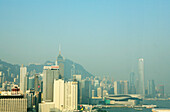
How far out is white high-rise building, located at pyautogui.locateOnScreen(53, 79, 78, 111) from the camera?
60.8 feet

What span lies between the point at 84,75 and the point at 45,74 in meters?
11.9

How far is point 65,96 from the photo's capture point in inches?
743

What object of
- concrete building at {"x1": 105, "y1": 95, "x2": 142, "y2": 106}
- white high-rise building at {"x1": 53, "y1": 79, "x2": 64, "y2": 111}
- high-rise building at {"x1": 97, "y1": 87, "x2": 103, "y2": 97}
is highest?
white high-rise building at {"x1": 53, "y1": 79, "x2": 64, "y2": 111}

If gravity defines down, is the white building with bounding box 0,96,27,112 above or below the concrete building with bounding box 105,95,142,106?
above

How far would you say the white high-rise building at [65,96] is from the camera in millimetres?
18531

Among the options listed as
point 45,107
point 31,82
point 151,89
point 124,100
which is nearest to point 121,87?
point 124,100

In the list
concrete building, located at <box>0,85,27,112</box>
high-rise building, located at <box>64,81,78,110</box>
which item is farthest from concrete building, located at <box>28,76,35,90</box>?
concrete building, located at <box>0,85,27,112</box>

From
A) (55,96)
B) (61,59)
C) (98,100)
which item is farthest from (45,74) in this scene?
(98,100)

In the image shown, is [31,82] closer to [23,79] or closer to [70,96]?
[23,79]

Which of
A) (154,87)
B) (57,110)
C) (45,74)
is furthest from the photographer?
(154,87)

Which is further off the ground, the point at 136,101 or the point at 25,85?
the point at 25,85

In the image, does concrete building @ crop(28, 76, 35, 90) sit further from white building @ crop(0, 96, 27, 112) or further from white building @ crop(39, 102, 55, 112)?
white building @ crop(0, 96, 27, 112)

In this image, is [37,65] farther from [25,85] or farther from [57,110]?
[57,110]

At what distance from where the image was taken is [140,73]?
29016mm
